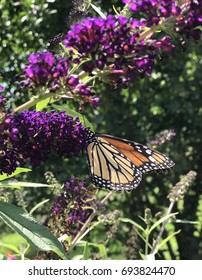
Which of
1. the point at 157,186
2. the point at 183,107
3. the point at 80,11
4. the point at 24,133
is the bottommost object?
the point at 157,186

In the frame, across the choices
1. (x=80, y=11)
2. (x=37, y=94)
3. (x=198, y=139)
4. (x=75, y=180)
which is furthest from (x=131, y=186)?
(x=198, y=139)

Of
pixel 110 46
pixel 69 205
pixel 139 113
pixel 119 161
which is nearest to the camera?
pixel 110 46

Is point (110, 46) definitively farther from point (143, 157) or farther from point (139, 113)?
point (139, 113)

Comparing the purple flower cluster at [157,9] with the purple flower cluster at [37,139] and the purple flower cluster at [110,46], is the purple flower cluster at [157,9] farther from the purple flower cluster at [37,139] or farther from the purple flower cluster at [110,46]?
the purple flower cluster at [37,139]

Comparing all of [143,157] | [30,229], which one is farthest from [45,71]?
[143,157]

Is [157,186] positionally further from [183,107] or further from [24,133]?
[24,133]

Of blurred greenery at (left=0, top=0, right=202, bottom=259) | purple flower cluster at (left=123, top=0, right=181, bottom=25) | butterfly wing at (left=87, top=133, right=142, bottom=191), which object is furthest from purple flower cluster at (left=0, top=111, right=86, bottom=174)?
blurred greenery at (left=0, top=0, right=202, bottom=259)
